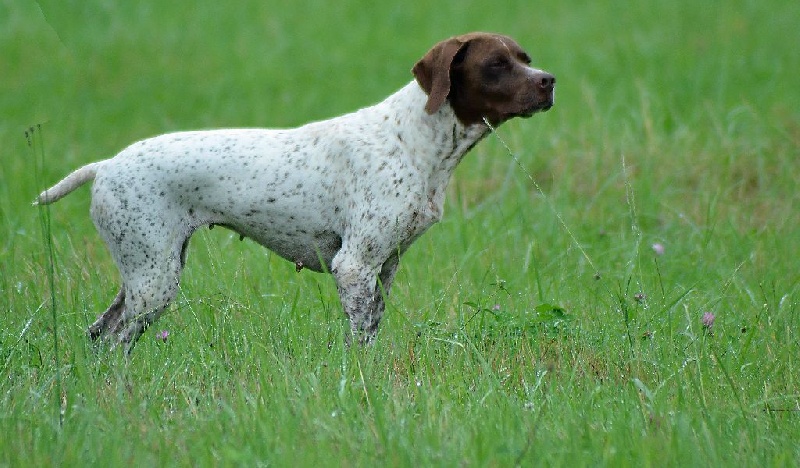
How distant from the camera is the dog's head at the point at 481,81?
4.43m

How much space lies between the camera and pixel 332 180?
A: 4.57 metres

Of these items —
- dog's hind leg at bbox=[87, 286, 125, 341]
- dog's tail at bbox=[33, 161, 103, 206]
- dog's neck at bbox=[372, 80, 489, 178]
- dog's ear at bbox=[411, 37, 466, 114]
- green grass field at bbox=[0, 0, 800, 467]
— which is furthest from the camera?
dog's hind leg at bbox=[87, 286, 125, 341]

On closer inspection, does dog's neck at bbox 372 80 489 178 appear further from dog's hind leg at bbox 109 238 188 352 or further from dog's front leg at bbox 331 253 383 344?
dog's hind leg at bbox 109 238 188 352

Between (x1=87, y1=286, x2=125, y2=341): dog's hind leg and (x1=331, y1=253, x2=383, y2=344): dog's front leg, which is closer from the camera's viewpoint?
(x1=331, y1=253, x2=383, y2=344): dog's front leg

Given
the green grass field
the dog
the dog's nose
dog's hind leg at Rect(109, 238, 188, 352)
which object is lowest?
the green grass field

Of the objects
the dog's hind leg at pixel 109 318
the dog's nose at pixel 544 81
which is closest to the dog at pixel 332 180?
the dog's nose at pixel 544 81

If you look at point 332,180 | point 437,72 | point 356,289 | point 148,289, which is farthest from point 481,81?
point 148,289

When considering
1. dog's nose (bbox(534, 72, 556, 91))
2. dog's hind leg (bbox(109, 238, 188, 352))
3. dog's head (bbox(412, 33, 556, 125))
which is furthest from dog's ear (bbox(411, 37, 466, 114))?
dog's hind leg (bbox(109, 238, 188, 352))

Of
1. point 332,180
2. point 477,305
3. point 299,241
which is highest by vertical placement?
point 332,180

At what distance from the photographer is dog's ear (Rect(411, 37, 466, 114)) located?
440 centimetres

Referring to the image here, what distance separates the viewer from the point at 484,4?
15.0m

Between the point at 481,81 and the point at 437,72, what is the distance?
19 centimetres

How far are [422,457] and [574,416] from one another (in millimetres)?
661

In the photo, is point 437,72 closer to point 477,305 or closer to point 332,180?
point 332,180
